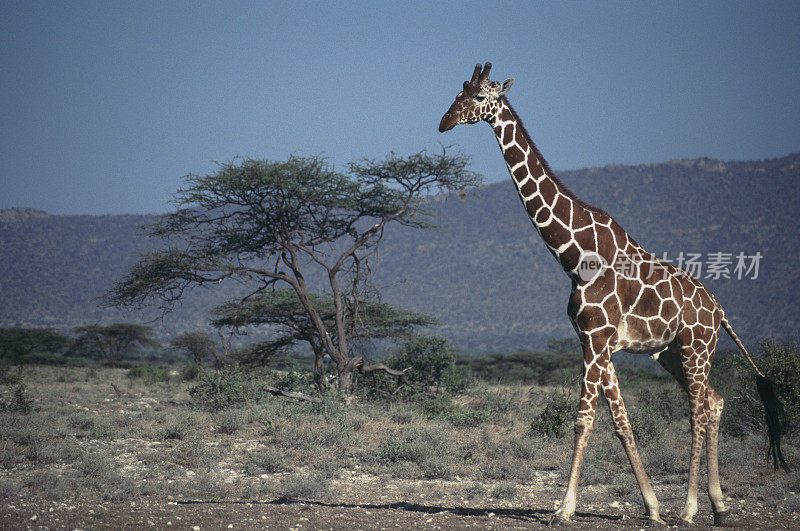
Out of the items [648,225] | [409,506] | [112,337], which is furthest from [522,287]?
[409,506]

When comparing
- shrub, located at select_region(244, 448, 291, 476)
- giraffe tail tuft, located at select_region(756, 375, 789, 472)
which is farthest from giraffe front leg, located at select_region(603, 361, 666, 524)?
shrub, located at select_region(244, 448, 291, 476)

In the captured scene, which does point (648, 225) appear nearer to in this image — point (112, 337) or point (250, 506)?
point (112, 337)

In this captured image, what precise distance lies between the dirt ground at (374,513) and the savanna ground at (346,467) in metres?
0.02

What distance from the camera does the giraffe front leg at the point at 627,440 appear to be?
21.5ft

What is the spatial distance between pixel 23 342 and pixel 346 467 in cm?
2906

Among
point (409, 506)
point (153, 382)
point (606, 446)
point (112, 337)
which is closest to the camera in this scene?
point (409, 506)

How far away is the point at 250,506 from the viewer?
701 cm

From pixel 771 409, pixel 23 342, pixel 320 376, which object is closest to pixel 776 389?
pixel 771 409

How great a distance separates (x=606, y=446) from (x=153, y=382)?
17.1 metres

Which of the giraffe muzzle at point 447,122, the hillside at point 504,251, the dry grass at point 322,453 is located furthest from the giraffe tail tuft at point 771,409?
the hillside at point 504,251

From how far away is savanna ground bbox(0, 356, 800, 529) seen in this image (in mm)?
6715

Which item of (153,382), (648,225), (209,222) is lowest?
(153,382)

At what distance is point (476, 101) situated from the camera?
6969 mm

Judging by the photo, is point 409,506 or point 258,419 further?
point 258,419
